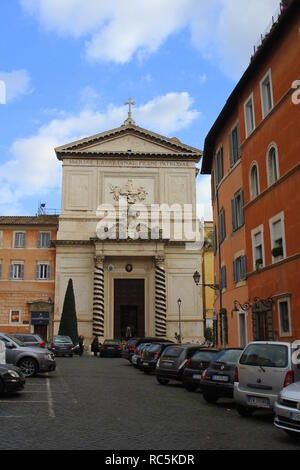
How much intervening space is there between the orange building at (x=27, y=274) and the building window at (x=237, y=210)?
27.0m

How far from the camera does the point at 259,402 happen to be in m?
10.7

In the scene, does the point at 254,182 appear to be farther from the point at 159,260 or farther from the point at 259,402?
the point at 159,260

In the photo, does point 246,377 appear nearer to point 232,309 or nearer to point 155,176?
point 232,309

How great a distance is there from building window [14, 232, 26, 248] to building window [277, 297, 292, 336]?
3414 centimetres

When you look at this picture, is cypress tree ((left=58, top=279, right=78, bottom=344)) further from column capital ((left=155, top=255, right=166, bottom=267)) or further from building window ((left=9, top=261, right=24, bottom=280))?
column capital ((left=155, top=255, right=166, bottom=267))

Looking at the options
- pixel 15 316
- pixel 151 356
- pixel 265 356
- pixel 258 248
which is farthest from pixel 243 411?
pixel 15 316

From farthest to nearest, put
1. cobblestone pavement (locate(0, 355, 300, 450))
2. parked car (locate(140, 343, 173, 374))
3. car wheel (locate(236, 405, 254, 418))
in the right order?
parked car (locate(140, 343, 173, 374))
car wheel (locate(236, 405, 254, 418))
cobblestone pavement (locate(0, 355, 300, 450))

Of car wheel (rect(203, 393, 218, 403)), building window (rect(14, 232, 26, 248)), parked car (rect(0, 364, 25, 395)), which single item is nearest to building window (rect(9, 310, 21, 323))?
building window (rect(14, 232, 26, 248))

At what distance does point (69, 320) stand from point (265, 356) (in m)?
33.6

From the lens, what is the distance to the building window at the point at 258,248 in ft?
67.9

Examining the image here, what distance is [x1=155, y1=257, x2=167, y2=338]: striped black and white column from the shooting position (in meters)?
46.6

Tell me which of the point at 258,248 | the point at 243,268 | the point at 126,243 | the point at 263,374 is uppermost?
the point at 126,243

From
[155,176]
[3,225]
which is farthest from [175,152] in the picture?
[3,225]

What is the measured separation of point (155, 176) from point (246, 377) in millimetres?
41194
